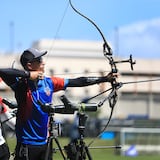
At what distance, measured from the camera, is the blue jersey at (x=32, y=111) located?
6621 mm

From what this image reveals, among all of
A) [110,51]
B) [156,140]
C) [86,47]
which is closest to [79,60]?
[86,47]

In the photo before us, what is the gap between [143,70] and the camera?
104438 mm

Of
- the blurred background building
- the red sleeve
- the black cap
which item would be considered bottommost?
the blurred background building

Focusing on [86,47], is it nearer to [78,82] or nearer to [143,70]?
[143,70]

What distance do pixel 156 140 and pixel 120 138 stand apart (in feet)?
5.33

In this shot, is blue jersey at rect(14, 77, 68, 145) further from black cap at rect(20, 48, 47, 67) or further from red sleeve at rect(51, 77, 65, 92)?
black cap at rect(20, 48, 47, 67)

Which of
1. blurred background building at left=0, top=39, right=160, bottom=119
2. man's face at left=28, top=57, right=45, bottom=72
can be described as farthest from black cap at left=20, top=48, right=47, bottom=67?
blurred background building at left=0, top=39, right=160, bottom=119

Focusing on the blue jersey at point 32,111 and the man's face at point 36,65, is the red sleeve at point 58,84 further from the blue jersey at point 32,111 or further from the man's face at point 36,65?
the man's face at point 36,65

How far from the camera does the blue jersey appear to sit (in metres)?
6.62

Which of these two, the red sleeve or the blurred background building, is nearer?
the red sleeve

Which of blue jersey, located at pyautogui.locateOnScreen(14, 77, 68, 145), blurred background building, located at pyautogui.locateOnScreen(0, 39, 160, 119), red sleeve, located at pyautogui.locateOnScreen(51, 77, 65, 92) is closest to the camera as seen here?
blue jersey, located at pyautogui.locateOnScreen(14, 77, 68, 145)

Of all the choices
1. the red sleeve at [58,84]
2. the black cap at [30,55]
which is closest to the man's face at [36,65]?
the black cap at [30,55]

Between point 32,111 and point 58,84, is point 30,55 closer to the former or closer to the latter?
point 58,84

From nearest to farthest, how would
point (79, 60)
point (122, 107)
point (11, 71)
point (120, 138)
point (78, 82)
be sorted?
point (11, 71), point (78, 82), point (120, 138), point (122, 107), point (79, 60)
